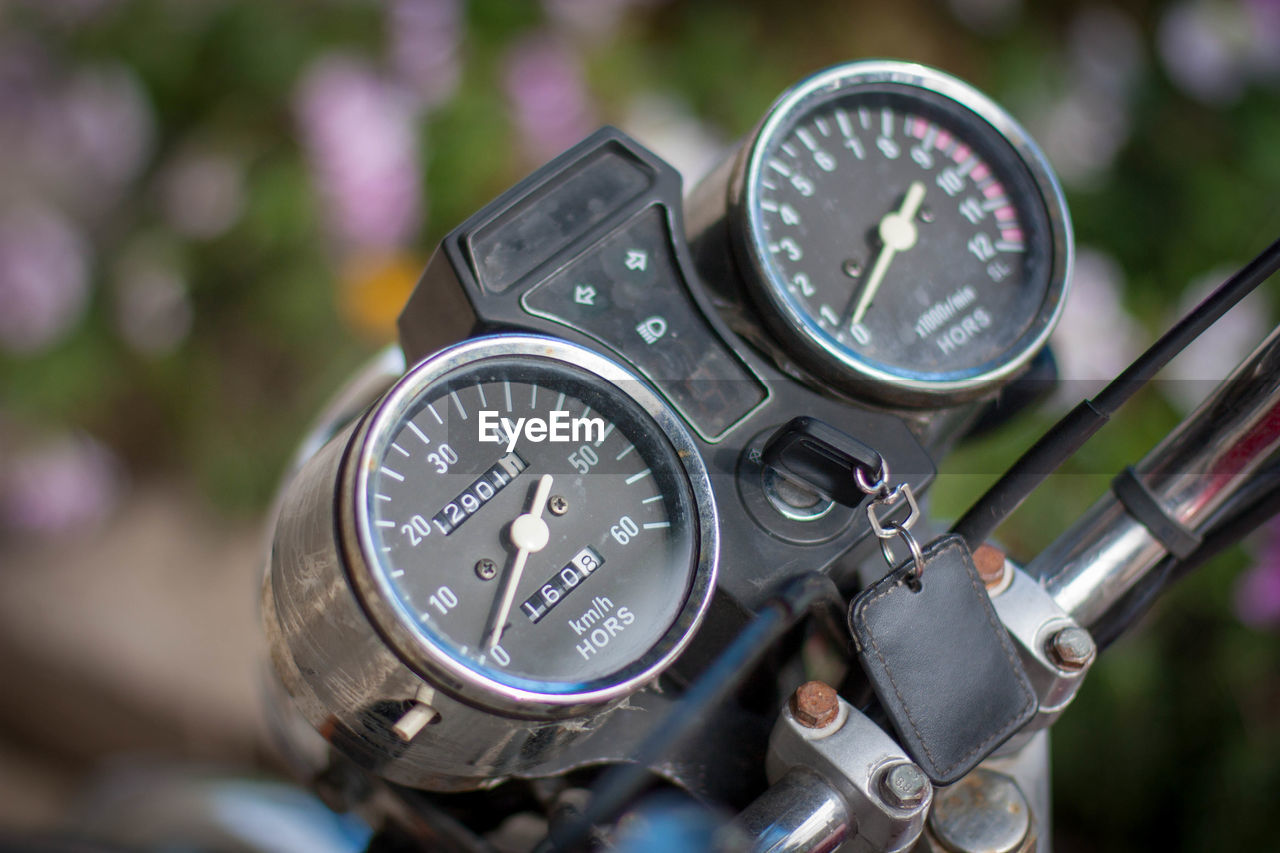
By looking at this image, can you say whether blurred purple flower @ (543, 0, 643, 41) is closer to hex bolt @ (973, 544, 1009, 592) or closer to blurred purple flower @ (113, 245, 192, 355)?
blurred purple flower @ (113, 245, 192, 355)

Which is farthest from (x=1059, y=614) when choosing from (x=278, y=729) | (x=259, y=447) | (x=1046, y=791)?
(x=259, y=447)

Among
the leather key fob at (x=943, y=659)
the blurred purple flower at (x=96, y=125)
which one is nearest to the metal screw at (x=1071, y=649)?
the leather key fob at (x=943, y=659)

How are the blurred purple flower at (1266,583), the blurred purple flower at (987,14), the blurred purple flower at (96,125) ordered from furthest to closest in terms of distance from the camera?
the blurred purple flower at (987,14), the blurred purple flower at (96,125), the blurred purple flower at (1266,583)

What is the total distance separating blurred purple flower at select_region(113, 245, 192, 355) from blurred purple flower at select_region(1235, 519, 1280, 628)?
5.18 feet

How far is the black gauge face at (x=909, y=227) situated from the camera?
77 cm

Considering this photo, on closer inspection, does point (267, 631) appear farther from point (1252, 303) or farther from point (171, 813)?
point (1252, 303)

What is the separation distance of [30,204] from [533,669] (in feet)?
5.23

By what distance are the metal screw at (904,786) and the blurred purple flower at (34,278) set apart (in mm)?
1472

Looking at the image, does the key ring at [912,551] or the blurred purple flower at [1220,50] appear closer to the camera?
the key ring at [912,551]

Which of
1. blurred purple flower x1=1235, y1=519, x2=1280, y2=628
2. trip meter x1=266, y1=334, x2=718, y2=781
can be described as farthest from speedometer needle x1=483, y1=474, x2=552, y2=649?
blurred purple flower x1=1235, y1=519, x2=1280, y2=628

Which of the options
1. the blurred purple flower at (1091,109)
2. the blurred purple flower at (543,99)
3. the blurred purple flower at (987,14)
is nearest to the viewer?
the blurred purple flower at (543,99)

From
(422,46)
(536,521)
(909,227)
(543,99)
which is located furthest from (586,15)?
(536,521)

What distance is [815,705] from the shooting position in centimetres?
57

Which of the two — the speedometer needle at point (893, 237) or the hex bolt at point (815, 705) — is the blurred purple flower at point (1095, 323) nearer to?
the speedometer needle at point (893, 237)
